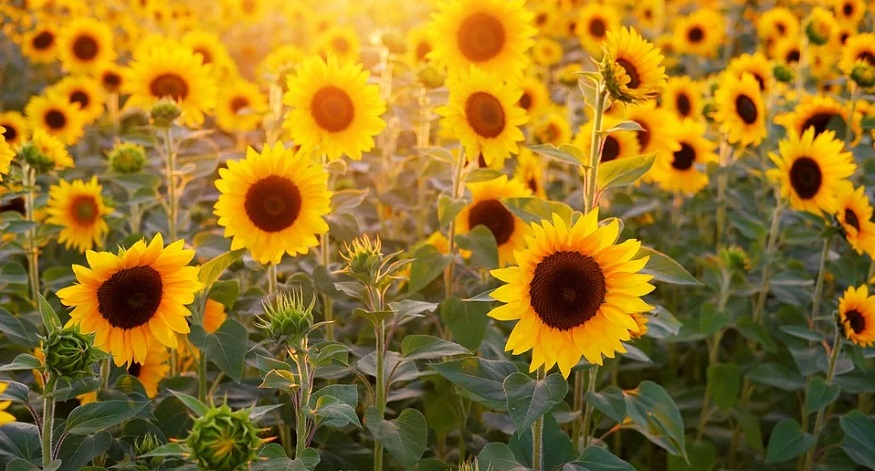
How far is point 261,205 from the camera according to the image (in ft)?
7.74

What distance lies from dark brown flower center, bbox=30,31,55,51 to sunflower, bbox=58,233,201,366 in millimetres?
4420

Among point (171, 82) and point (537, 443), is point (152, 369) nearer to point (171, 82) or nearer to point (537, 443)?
point (537, 443)

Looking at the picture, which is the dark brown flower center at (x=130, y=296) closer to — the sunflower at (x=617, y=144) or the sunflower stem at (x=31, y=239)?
the sunflower stem at (x=31, y=239)

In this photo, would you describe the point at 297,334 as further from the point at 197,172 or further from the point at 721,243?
the point at 721,243

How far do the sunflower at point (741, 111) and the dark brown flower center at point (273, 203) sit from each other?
2140mm

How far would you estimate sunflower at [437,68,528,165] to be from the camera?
106 inches

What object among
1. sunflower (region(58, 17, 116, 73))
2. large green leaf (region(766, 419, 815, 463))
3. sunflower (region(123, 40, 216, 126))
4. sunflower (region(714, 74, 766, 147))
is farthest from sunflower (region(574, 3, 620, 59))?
large green leaf (region(766, 419, 815, 463))

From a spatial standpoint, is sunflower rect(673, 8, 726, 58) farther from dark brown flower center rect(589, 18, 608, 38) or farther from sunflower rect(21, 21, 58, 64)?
sunflower rect(21, 21, 58, 64)

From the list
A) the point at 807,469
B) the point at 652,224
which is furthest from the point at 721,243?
the point at 807,469

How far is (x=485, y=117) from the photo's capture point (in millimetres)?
2730

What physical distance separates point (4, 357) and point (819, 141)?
2.97 meters

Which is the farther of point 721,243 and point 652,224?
point 652,224

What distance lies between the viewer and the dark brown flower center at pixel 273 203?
2.36 m

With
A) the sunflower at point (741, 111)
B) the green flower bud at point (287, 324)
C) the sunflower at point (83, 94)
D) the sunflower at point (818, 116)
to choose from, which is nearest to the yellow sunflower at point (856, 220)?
the sunflower at point (741, 111)
